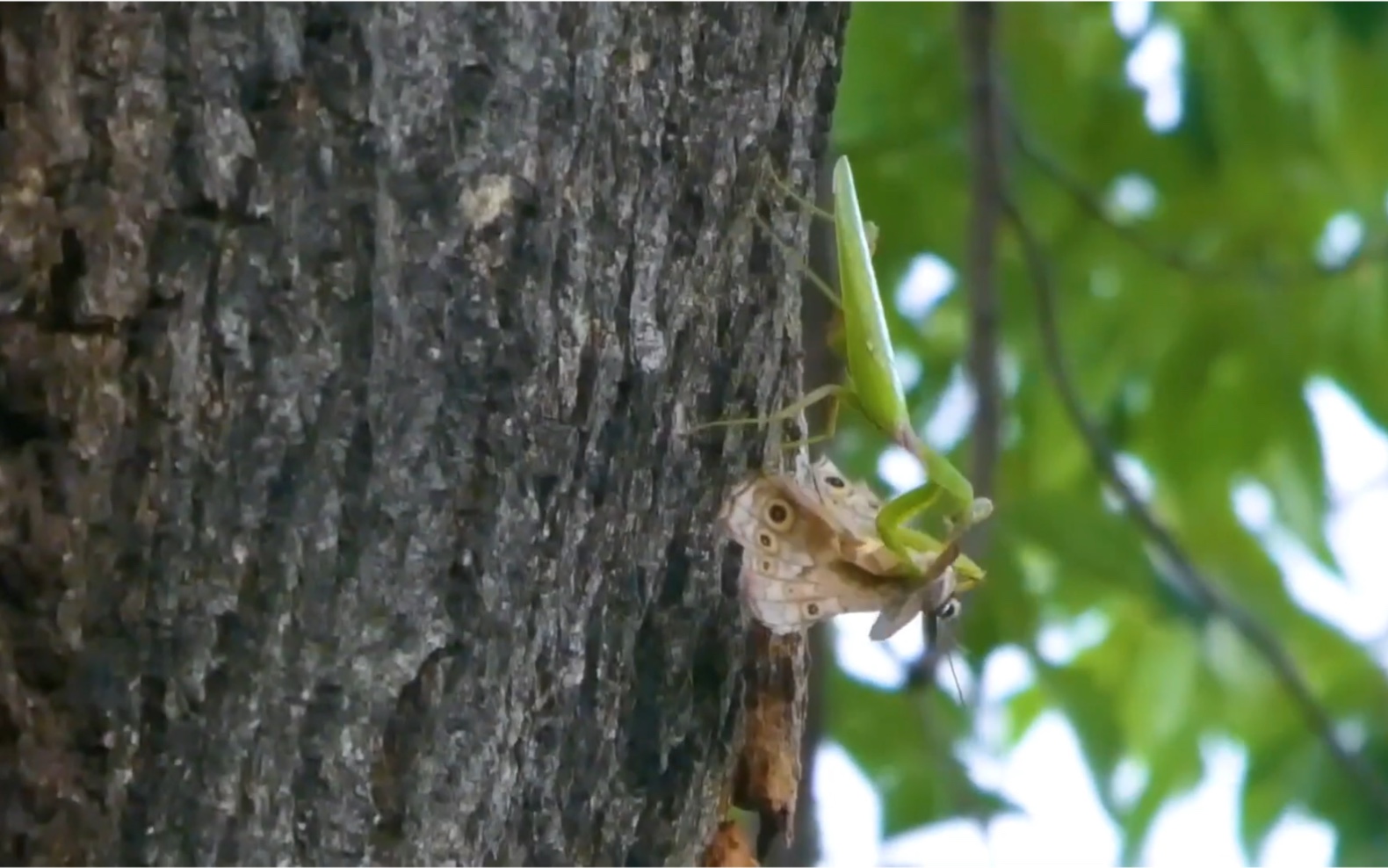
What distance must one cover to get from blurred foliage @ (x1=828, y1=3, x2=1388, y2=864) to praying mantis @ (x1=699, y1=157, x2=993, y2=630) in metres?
0.61

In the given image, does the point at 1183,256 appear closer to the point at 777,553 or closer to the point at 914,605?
the point at 914,605

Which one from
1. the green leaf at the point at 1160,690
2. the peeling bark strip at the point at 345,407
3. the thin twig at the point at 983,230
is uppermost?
the thin twig at the point at 983,230

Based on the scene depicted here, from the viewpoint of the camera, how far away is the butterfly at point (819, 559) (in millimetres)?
694

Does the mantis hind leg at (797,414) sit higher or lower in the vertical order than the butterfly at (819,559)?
higher

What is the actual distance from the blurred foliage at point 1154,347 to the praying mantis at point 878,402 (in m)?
0.61

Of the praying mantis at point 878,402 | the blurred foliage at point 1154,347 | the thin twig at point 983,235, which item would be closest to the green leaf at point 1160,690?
the blurred foliage at point 1154,347

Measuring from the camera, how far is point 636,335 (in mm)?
631

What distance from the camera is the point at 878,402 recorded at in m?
0.79

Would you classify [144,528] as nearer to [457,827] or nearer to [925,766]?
[457,827]

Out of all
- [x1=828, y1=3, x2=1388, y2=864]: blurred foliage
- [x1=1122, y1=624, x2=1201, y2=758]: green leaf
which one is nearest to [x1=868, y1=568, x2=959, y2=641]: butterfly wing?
[x1=828, y1=3, x2=1388, y2=864]: blurred foliage

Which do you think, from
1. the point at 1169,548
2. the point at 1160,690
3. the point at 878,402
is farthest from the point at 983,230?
the point at 878,402

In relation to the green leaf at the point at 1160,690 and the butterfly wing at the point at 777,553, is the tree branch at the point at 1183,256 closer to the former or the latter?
the green leaf at the point at 1160,690

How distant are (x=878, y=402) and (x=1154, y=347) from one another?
931mm

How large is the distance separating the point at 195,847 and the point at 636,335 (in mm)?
284
